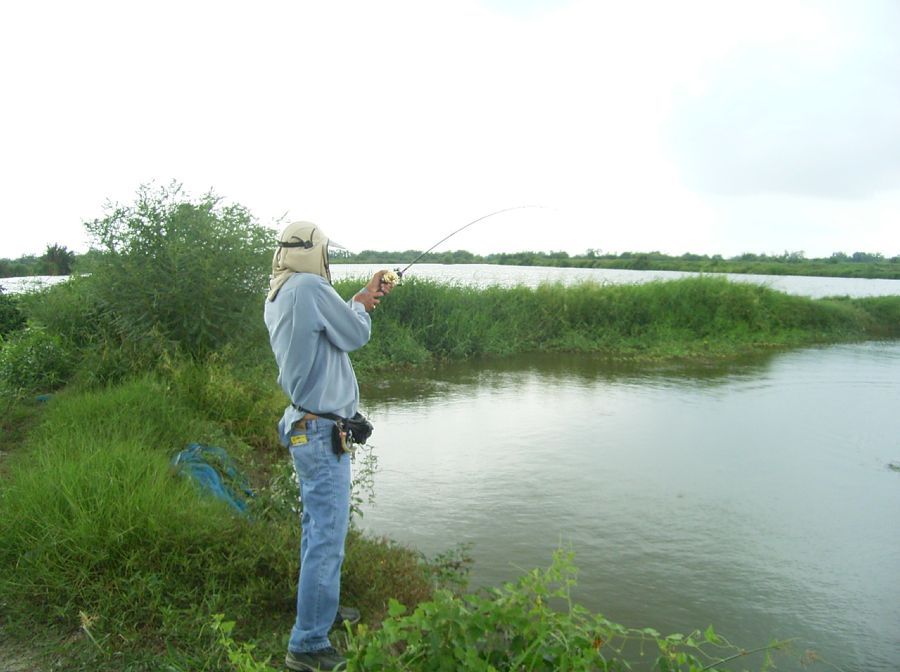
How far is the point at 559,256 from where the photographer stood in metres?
38.1

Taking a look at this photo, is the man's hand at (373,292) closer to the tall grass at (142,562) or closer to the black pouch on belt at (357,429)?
the black pouch on belt at (357,429)

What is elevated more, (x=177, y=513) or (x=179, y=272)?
(x=179, y=272)

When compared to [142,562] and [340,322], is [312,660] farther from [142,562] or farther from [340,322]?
→ [340,322]

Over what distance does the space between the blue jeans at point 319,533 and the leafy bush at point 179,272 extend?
442 cm

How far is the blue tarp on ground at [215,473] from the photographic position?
415cm

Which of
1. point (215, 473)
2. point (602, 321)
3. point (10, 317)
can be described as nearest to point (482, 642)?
point (215, 473)

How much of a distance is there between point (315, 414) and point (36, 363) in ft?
17.6

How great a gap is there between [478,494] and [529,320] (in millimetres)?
9584

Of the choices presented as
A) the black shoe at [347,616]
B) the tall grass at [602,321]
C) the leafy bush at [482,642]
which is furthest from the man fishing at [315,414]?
the tall grass at [602,321]

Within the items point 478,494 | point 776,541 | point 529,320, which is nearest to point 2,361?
point 478,494

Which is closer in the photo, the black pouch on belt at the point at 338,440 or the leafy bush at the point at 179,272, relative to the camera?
the black pouch on belt at the point at 338,440

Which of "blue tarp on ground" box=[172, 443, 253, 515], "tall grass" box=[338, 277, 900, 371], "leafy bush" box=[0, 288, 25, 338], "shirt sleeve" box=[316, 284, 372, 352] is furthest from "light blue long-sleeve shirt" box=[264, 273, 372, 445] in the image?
"tall grass" box=[338, 277, 900, 371]

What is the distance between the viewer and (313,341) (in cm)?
269

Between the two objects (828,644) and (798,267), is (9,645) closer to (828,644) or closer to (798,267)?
(828,644)
